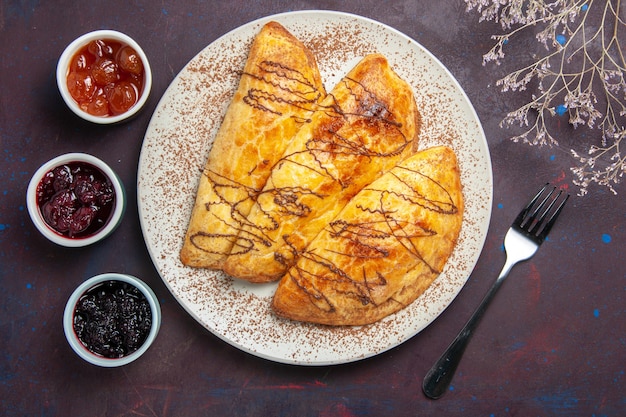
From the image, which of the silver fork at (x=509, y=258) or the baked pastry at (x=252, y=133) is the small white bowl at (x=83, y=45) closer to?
the baked pastry at (x=252, y=133)

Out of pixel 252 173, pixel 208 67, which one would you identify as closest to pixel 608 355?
pixel 252 173

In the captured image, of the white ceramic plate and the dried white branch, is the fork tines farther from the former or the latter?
the white ceramic plate

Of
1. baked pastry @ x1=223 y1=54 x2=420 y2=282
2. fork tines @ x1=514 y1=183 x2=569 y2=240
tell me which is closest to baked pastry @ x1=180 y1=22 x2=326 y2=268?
baked pastry @ x1=223 y1=54 x2=420 y2=282

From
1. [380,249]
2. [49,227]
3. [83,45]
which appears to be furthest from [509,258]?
[83,45]

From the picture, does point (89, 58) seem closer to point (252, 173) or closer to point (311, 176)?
point (252, 173)

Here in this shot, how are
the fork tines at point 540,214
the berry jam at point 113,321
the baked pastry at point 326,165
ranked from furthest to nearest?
the fork tines at point 540,214 → the berry jam at point 113,321 → the baked pastry at point 326,165

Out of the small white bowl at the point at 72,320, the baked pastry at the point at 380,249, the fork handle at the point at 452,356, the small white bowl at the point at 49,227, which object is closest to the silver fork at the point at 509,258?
the fork handle at the point at 452,356
